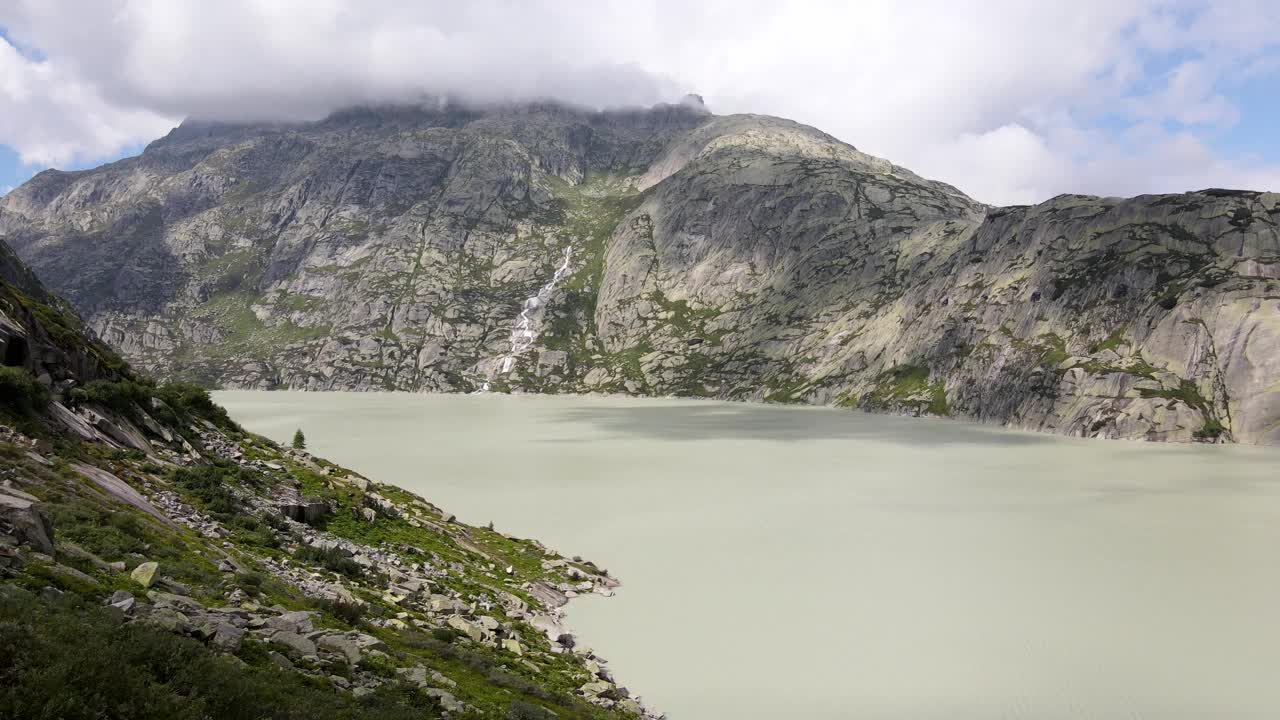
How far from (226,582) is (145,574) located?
9.53ft

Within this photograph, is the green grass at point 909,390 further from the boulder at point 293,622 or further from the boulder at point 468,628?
the boulder at point 293,622

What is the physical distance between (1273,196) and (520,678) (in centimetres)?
18955

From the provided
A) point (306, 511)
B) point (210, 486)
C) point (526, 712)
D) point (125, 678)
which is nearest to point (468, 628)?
point (526, 712)

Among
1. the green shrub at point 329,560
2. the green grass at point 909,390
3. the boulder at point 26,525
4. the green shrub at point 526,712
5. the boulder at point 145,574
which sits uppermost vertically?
the green grass at point 909,390

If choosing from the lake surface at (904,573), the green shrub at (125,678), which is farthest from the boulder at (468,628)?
the green shrub at (125,678)

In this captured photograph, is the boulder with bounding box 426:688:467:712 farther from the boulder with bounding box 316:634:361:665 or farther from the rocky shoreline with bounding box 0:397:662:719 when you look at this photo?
the boulder with bounding box 316:634:361:665

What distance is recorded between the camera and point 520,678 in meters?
19.5

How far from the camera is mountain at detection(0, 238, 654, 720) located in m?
10.3

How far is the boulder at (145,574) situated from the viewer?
583 inches

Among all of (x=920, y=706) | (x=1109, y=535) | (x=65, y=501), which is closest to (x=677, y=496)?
(x=1109, y=535)

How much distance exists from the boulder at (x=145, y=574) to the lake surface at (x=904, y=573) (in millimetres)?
15761

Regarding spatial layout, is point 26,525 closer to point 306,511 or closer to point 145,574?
point 145,574

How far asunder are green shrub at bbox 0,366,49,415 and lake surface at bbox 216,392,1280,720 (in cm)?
2215

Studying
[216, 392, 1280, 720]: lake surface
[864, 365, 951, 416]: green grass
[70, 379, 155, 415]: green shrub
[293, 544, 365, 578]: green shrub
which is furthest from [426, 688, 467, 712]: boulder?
[864, 365, 951, 416]: green grass
